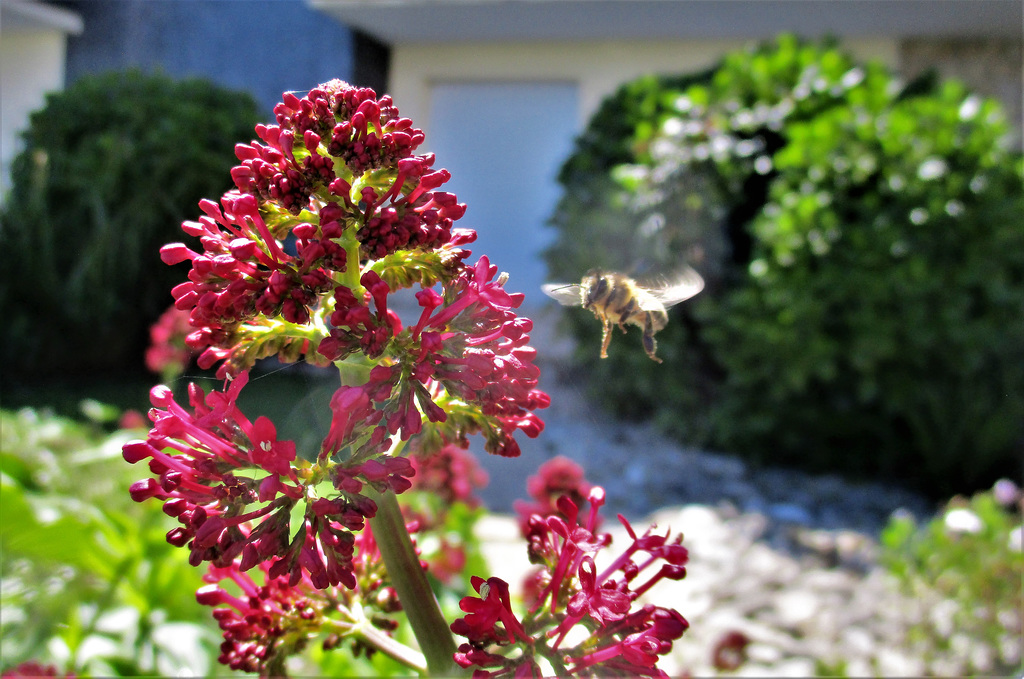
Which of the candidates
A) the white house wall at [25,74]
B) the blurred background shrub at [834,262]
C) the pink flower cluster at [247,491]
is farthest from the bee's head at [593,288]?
the blurred background shrub at [834,262]

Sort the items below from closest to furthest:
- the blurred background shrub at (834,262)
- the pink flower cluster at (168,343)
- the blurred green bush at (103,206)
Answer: the blurred green bush at (103,206) < the pink flower cluster at (168,343) < the blurred background shrub at (834,262)

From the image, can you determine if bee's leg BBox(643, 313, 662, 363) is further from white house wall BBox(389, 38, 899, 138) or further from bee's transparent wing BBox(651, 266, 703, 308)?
white house wall BBox(389, 38, 899, 138)

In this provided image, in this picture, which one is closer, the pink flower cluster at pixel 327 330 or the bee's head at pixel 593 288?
the pink flower cluster at pixel 327 330

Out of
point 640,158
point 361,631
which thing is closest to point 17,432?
point 361,631

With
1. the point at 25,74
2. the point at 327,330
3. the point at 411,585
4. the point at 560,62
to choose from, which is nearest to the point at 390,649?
the point at 411,585

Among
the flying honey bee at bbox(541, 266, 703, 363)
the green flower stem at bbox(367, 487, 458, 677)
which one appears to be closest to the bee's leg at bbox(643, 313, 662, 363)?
the flying honey bee at bbox(541, 266, 703, 363)

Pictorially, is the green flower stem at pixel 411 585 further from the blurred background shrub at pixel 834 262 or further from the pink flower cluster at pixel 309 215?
the blurred background shrub at pixel 834 262

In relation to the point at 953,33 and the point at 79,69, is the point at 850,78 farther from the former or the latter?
the point at 79,69
